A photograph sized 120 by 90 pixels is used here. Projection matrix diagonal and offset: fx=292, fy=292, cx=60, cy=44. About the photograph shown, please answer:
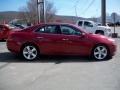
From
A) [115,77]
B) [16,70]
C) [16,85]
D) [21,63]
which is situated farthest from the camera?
[21,63]

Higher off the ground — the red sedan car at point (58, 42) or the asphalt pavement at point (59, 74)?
the red sedan car at point (58, 42)

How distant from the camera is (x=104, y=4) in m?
38.6

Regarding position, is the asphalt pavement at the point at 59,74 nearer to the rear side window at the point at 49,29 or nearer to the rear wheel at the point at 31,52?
the rear wheel at the point at 31,52

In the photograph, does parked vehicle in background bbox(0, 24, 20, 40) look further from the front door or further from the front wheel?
the front wheel

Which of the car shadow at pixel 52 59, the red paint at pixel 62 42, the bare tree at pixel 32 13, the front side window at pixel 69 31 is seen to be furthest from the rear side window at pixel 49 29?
the bare tree at pixel 32 13

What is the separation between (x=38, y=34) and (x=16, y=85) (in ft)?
14.6

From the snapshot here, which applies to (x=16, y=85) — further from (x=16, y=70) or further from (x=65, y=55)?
(x=65, y=55)

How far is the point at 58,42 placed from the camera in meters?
11.4

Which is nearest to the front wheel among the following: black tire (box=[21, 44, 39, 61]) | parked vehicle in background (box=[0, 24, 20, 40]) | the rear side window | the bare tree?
the rear side window

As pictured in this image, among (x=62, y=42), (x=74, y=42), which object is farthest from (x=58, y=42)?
(x=74, y=42)

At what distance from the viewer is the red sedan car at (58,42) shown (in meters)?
11.4

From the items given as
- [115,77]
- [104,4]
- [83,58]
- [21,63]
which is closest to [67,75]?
[115,77]

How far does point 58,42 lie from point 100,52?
1.70 m

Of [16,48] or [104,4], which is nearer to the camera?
[16,48]
